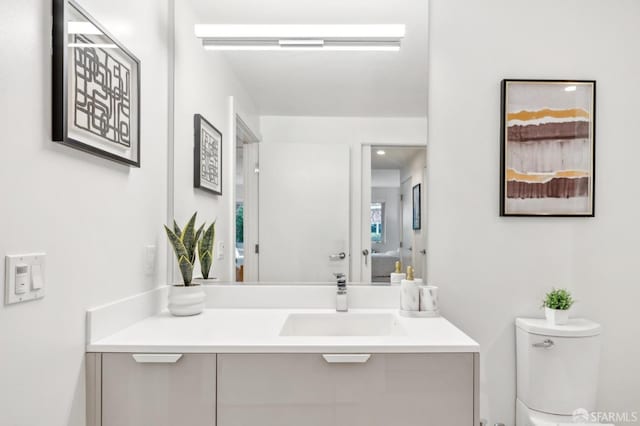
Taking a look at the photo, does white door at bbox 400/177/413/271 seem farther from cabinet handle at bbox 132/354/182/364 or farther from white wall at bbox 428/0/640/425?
cabinet handle at bbox 132/354/182/364

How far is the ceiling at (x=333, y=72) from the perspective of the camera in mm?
1859

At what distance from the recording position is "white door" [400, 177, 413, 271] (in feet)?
6.00

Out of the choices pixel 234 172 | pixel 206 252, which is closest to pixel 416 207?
pixel 234 172

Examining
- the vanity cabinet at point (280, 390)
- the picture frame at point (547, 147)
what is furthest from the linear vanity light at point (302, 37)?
the vanity cabinet at point (280, 390)

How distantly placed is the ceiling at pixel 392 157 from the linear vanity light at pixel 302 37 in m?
0.43

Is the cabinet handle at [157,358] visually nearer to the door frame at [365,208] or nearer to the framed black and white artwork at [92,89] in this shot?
the framed black and white artwork at [92,89]

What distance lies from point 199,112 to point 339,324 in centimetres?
115

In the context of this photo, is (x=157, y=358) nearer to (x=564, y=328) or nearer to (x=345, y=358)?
(x=345, y=358)

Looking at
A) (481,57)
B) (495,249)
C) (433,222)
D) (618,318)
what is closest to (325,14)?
(481,57)

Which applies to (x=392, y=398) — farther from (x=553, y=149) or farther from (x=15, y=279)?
(x=553, y=149)

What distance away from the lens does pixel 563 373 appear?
1.68 m

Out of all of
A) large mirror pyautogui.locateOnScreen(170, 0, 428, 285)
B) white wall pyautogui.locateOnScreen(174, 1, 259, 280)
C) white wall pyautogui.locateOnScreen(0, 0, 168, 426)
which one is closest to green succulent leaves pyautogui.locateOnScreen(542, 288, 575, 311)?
large mirror pyautogui.locateOnScreen(170, 0, 428, 285)

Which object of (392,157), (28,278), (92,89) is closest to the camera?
(28,278)

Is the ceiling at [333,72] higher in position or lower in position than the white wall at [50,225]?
higher
